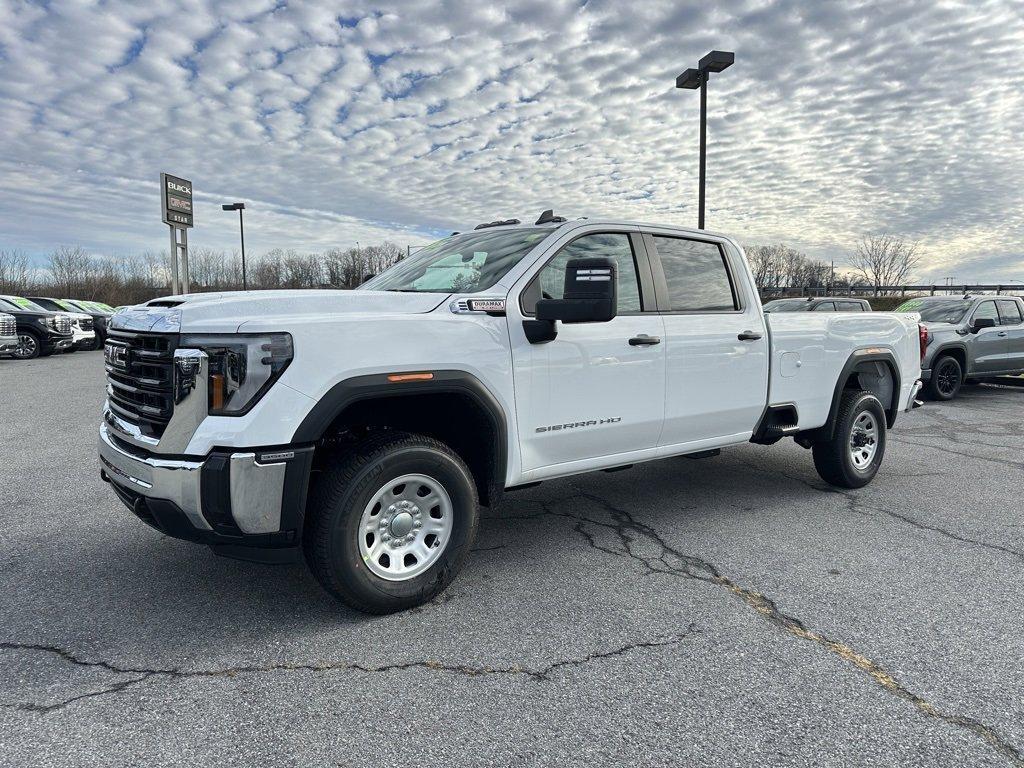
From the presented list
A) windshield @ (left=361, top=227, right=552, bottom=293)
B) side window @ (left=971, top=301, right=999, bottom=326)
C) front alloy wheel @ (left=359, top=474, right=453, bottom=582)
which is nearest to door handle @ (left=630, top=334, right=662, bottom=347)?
windshield @ (left=361, top=227, right=552, bottom=293)

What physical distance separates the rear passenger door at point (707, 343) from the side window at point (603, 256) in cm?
→ 20

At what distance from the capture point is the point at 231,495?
9.57ft

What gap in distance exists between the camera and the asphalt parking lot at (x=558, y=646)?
245cm

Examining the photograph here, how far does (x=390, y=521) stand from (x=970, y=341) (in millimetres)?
11918

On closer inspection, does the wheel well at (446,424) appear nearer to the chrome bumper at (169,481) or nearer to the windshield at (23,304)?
the chrome bumper at (169,481)

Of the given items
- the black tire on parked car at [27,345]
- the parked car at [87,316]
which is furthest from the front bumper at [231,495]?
the parked car at [87,316]

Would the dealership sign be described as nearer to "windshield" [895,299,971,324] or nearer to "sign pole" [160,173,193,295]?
"sign pole" [160,173,193,295]

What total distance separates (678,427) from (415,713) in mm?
2573

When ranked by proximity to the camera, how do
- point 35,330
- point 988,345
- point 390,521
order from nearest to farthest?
point 390,521 < point 988,345 < point 35,330

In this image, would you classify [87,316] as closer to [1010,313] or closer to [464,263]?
[464,263]

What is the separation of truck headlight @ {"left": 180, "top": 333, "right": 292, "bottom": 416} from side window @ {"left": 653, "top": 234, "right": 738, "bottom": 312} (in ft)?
8.43

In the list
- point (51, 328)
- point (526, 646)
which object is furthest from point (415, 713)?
point (51, 328)

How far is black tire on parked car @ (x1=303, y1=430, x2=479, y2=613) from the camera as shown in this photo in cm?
316

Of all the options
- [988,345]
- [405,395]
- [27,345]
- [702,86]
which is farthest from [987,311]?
[27,345]
